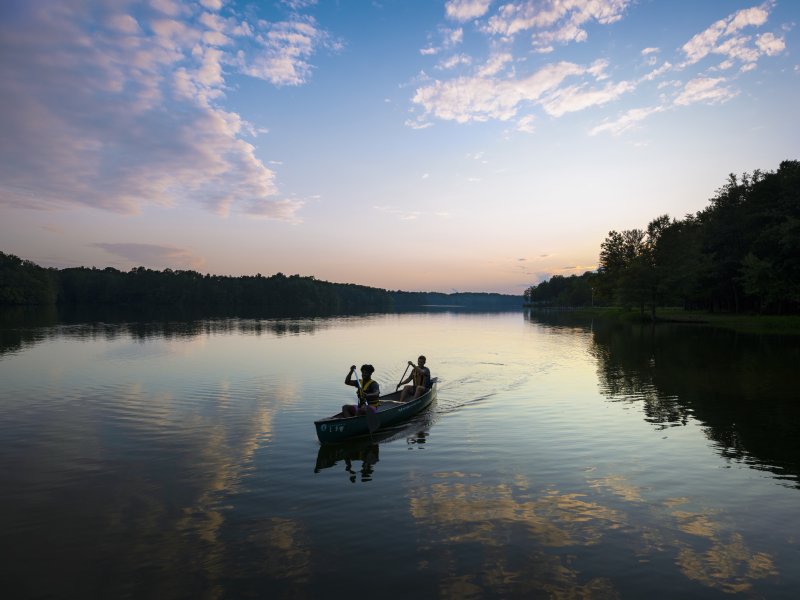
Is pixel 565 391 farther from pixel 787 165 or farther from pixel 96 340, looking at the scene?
pixel 787 165

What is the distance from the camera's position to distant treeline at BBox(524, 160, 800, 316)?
64.0 metres

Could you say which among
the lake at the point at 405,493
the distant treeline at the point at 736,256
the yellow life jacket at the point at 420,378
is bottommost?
the lake at the point at 405,493

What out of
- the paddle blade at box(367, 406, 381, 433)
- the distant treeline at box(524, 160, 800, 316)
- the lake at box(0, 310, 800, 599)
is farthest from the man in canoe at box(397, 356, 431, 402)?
the distant treeline at box(524, 160, 800, 316)

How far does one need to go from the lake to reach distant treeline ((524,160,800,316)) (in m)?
43.8

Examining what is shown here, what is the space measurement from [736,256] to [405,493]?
3554 inches

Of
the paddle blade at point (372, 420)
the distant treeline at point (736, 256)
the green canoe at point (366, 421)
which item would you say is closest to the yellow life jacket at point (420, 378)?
the green canoe at point (366, 421)

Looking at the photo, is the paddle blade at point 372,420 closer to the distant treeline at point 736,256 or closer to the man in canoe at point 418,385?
Answer: the man in canoe at point 418,385

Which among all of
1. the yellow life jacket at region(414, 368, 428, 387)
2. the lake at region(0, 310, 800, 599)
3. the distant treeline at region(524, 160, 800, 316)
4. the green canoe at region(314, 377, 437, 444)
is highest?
the distant treeline at region(524, 160, 800, 316)

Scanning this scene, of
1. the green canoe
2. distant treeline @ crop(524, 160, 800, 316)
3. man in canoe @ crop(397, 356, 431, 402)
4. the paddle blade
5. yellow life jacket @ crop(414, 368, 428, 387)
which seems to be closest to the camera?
the green canoe

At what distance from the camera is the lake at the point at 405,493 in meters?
8.84

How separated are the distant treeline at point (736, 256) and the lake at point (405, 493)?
144ft

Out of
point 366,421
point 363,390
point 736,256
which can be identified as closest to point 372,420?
point 366,421

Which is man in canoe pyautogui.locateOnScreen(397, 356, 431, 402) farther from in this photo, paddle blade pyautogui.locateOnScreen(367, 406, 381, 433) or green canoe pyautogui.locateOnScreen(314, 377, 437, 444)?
paddle blade pyautogui.locateOnScreen(367, 406, 381, 433)

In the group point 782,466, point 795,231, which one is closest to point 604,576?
point 782,466
